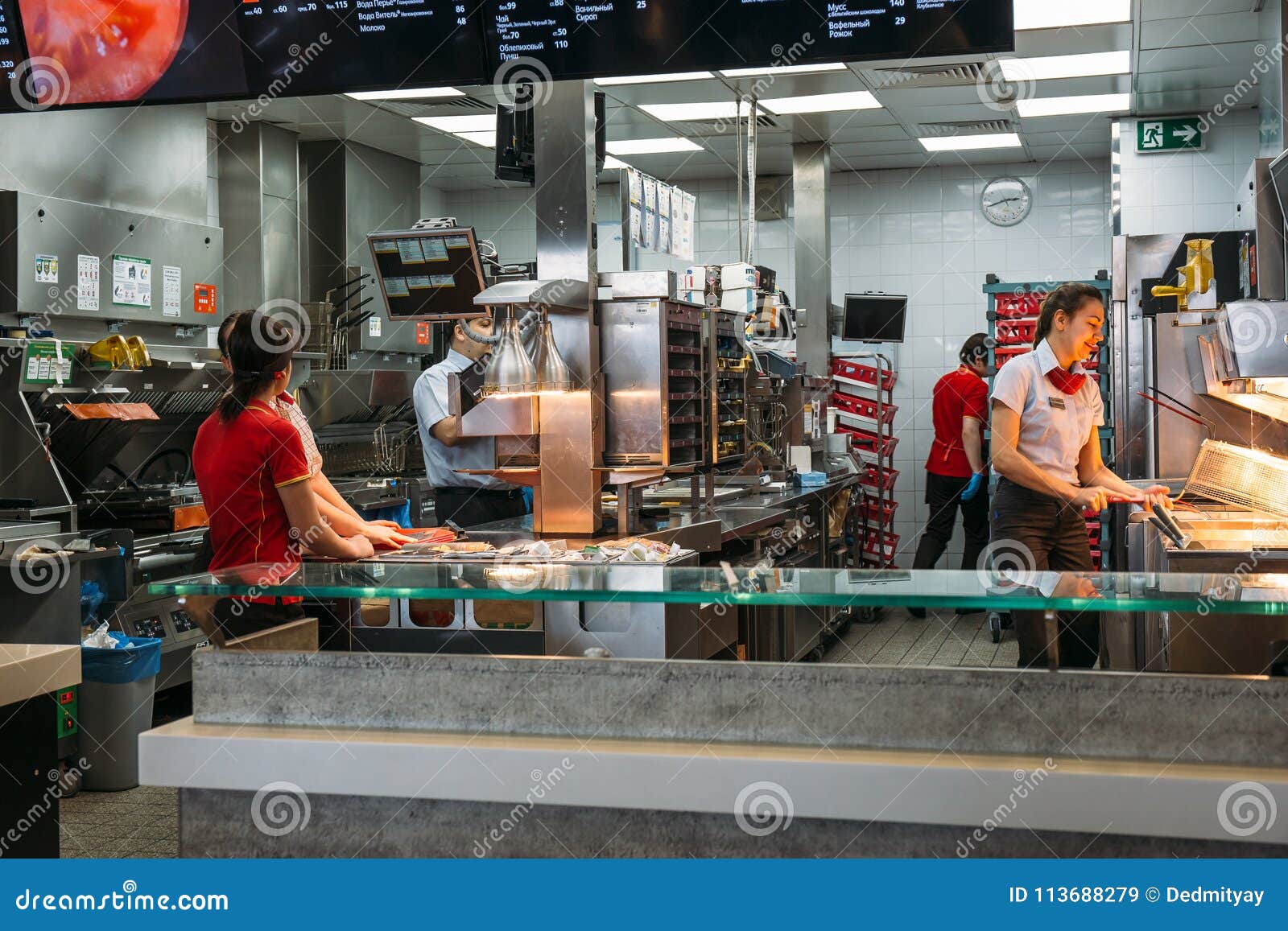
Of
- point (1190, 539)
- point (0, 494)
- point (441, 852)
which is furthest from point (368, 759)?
point (0, 494)

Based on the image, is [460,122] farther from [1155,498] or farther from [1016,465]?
[1155,498]

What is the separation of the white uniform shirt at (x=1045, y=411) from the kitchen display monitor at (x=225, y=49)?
6.71 feet

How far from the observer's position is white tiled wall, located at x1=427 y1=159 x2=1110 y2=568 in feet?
33.1

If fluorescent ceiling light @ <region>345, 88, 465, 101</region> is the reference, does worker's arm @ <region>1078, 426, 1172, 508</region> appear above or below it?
below

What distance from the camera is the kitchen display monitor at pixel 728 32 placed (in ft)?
10.7

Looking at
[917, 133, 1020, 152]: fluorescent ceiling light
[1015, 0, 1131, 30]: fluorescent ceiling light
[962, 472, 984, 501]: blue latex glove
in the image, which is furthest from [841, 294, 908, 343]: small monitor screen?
[1015, 0, 1131, 30]: fluorescent ceiling light

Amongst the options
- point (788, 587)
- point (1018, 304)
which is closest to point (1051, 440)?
point (788, 587)

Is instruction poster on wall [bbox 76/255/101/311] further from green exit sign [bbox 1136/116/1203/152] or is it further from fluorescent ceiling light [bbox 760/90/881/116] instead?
green exit sign [bbox 1136/116/1203/152]

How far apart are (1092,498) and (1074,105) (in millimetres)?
5119

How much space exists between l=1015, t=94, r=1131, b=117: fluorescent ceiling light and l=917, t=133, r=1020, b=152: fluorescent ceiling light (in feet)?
2.16

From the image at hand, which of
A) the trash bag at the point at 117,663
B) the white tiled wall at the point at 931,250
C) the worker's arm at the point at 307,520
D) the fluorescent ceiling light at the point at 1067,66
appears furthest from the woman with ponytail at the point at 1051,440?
the white tiled wall at the point at 931,250

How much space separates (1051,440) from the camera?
14.2ft

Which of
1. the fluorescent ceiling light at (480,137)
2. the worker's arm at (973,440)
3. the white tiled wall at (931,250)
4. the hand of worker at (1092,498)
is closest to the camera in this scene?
the hand of worker at (1092,498)

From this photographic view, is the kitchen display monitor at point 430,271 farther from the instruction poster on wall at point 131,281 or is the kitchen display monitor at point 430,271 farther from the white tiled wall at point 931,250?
the white tiled wall at point 931,250
